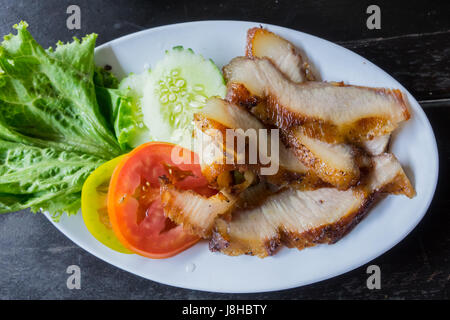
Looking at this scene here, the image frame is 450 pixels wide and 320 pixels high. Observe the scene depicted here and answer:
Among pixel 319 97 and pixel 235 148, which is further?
pixel 319 97

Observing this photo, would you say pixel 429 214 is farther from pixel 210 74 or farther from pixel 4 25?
pixel 4 25

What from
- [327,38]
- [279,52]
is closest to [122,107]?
[279,52]

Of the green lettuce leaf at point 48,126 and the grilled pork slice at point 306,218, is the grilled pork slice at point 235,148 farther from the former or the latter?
the green lettuce leaf at point 48,126

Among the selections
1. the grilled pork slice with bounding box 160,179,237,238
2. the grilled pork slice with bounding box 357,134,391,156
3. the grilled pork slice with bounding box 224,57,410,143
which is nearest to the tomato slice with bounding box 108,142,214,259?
the grilled pork slice with bounding box 160,179,237,238

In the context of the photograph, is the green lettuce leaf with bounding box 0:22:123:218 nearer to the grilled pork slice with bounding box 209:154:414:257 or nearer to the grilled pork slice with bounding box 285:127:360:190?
the grilled pork slice with bounding box 209:154:414:257

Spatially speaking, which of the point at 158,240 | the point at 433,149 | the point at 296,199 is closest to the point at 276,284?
the point at 296,199

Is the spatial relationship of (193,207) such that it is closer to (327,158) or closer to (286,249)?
(286,249)
